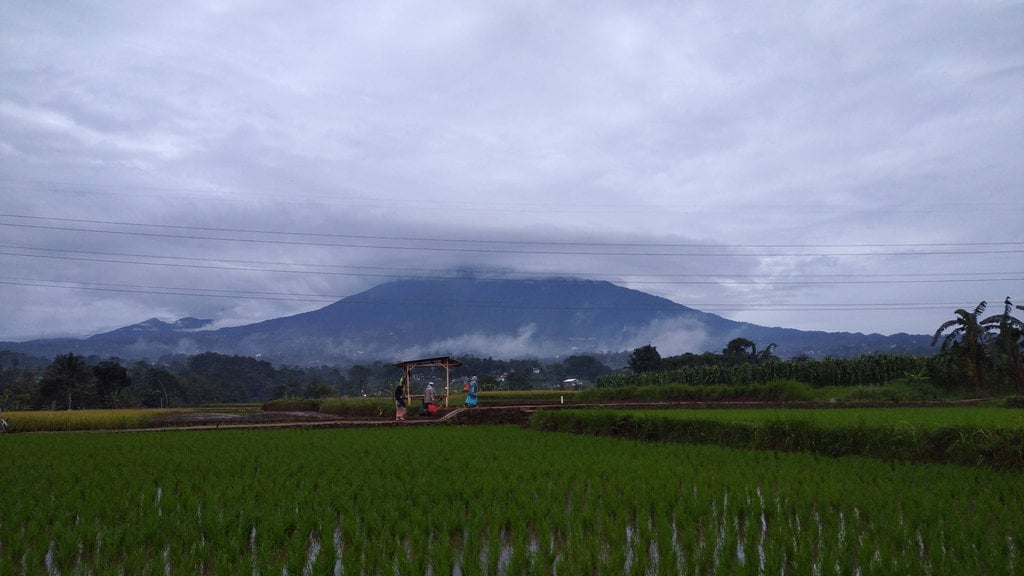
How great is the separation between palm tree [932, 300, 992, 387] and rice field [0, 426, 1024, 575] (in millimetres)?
26264

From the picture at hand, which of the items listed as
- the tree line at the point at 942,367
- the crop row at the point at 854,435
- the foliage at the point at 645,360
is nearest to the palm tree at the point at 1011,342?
the tree line at the point at 942,367

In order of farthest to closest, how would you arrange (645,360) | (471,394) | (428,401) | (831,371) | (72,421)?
(645,360) < (831,371) < (471,394) < (428,401) < (72,421)

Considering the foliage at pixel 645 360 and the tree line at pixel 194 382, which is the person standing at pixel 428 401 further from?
the foliage at pixel 645 360

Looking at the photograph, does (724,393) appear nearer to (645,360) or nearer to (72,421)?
(72,421)

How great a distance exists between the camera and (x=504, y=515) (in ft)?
26.9

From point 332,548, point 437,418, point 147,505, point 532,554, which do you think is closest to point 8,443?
point 147,505

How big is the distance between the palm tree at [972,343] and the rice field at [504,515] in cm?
2626

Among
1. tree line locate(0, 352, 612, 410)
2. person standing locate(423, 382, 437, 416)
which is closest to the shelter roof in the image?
person standing locate(423, 382, 437, 416)

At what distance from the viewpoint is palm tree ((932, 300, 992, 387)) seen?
109ft

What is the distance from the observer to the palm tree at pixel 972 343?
109 ft

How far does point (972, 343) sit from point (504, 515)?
3391 centimetres

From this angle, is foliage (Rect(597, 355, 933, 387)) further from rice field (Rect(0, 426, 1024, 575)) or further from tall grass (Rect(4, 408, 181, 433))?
tall grass (Rect(4, 408, 181, 433))

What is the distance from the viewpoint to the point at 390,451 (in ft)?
47.1

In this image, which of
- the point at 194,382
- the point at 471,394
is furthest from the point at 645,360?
the point at 194,382
